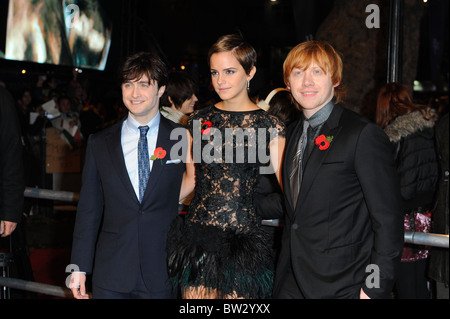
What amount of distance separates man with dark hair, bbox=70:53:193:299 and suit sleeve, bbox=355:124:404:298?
1166 millimetres

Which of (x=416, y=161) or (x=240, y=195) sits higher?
(x=416, y=161)

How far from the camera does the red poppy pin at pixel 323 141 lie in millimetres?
2615

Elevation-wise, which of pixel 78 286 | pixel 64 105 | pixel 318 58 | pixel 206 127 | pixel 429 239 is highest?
pixel 64 105

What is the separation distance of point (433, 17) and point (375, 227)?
22.2 ft

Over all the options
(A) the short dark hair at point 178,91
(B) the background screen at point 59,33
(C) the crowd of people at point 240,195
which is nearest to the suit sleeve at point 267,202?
(C) the crowd of people at point 240,195

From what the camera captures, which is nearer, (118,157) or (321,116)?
(321,116)

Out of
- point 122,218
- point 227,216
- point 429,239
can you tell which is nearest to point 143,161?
point 122,218

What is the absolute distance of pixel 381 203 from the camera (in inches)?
96.5

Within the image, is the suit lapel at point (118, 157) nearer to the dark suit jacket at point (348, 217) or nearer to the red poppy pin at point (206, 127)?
the red poppy pin at point (206, 127)

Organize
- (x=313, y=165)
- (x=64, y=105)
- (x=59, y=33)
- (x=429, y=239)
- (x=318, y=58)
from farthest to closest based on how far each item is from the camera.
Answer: (x=59, y=33) < (x=64, y=105) < (x=429, y=239) < (x=318, y=58) < (x=313, y=165)

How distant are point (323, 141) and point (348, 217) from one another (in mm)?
384

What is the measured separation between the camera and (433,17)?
325 inches

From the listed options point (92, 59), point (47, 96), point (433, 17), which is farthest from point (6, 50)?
point (433, 17)

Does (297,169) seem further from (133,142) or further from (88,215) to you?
(88,215)
